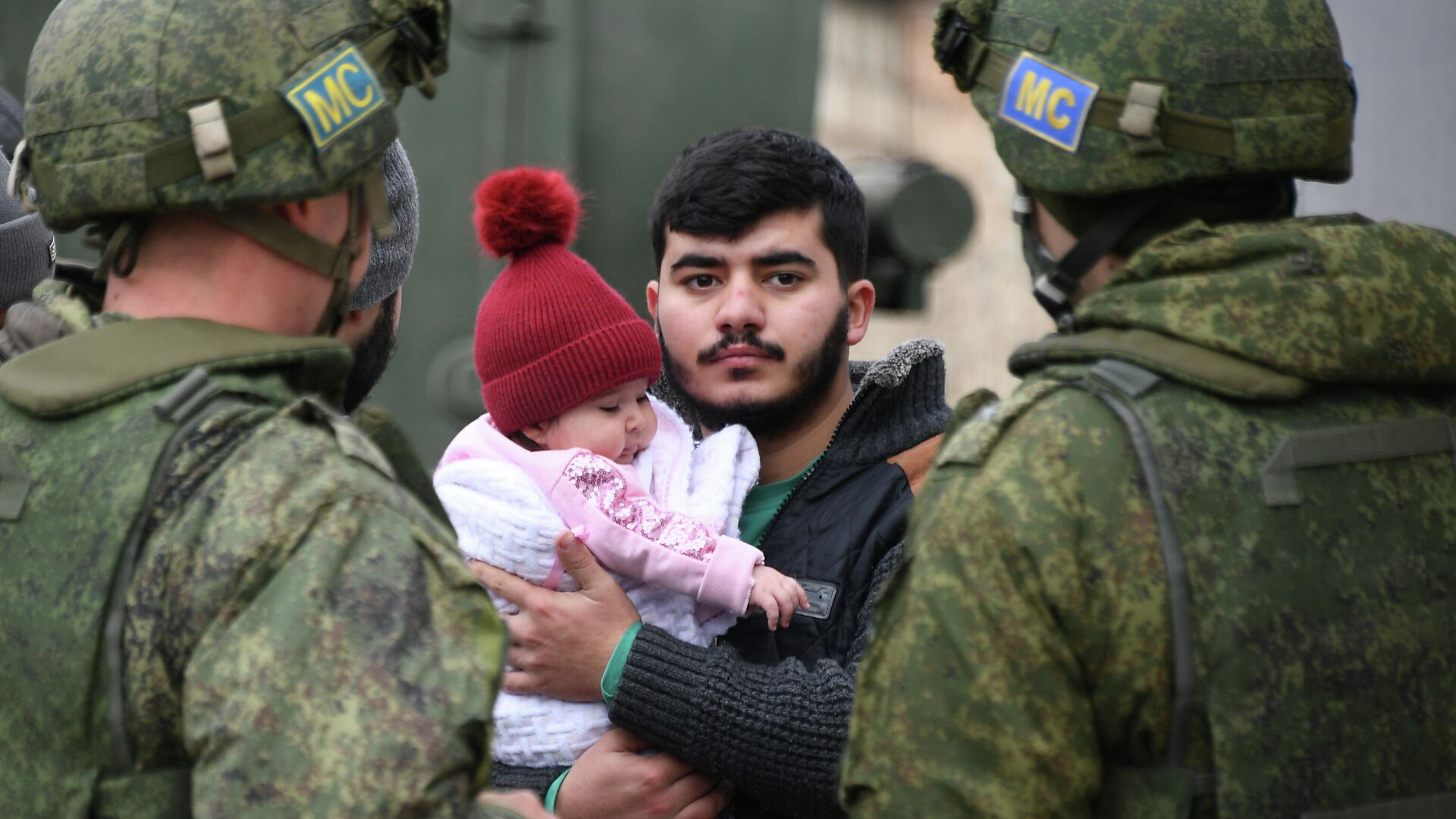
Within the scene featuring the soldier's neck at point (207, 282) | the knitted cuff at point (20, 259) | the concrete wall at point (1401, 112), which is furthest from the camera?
the concrete wall at point (1401, 112)

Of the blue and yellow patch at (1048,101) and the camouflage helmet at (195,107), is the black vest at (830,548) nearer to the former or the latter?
the blue and yellow patch at (1048,101)

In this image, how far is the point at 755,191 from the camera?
3.20 meters

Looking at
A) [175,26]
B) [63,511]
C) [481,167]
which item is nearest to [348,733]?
[63,511]

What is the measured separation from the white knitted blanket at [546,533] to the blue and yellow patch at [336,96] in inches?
34.8

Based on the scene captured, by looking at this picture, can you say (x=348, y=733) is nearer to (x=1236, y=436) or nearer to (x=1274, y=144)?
(x=1236, y=436)

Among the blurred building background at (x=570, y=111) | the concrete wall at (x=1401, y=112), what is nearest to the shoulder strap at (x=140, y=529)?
the concrete wall at (x=1401, y=112)

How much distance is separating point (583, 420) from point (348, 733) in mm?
1272

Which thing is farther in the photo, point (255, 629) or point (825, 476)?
point (825, 476)

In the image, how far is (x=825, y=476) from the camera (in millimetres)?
3125

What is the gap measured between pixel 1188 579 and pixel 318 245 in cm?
125

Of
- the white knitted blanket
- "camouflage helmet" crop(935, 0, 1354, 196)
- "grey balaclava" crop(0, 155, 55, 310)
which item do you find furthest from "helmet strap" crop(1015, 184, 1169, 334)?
"grey balaclava" crop(0, 155, 55, 310)

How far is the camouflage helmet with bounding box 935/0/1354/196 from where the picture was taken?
2270 mm

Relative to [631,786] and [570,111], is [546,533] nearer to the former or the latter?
[631,786]

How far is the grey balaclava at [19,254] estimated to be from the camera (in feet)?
11.4
